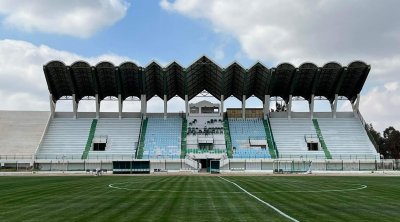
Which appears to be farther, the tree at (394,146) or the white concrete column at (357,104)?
the tree at (394,146)

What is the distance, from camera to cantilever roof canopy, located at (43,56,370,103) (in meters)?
88.2

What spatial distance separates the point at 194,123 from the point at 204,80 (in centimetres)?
1057

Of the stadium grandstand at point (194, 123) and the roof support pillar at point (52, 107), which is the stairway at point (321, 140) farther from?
the roof support pillar at point (52, 107)

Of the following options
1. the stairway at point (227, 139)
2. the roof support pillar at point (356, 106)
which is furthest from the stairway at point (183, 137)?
the roof support pillar at point (356, 106)

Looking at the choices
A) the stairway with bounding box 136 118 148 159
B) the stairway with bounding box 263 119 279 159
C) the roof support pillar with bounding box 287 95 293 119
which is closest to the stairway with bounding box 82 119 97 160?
the stairway with bounding box 136 118 148 159

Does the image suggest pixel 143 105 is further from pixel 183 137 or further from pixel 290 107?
pixel 290 107

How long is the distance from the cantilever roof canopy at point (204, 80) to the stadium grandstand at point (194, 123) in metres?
0.23

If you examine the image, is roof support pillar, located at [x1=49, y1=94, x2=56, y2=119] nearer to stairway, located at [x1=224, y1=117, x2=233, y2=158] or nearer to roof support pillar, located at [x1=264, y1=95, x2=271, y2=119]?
stairway, located at [x1=224, y1=117, x2=233, y2=158]

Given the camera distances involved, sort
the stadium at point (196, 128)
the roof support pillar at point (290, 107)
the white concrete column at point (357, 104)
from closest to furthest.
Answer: the stadium at point (196, 128), the roof support pillar at point (290, 107), the white concrete column at point (357, 104)

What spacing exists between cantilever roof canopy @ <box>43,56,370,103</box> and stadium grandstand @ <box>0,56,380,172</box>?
229 mm

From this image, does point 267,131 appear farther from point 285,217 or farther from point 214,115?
point 285,217

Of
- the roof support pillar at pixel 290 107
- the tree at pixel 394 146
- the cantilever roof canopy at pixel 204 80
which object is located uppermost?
the cantilever roof canopy at pixel 204 80

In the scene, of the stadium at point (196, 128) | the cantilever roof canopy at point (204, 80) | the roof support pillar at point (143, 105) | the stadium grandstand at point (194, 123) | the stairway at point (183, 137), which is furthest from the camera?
the roof support pillar at point (143, 105)

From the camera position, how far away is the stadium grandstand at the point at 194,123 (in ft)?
283
